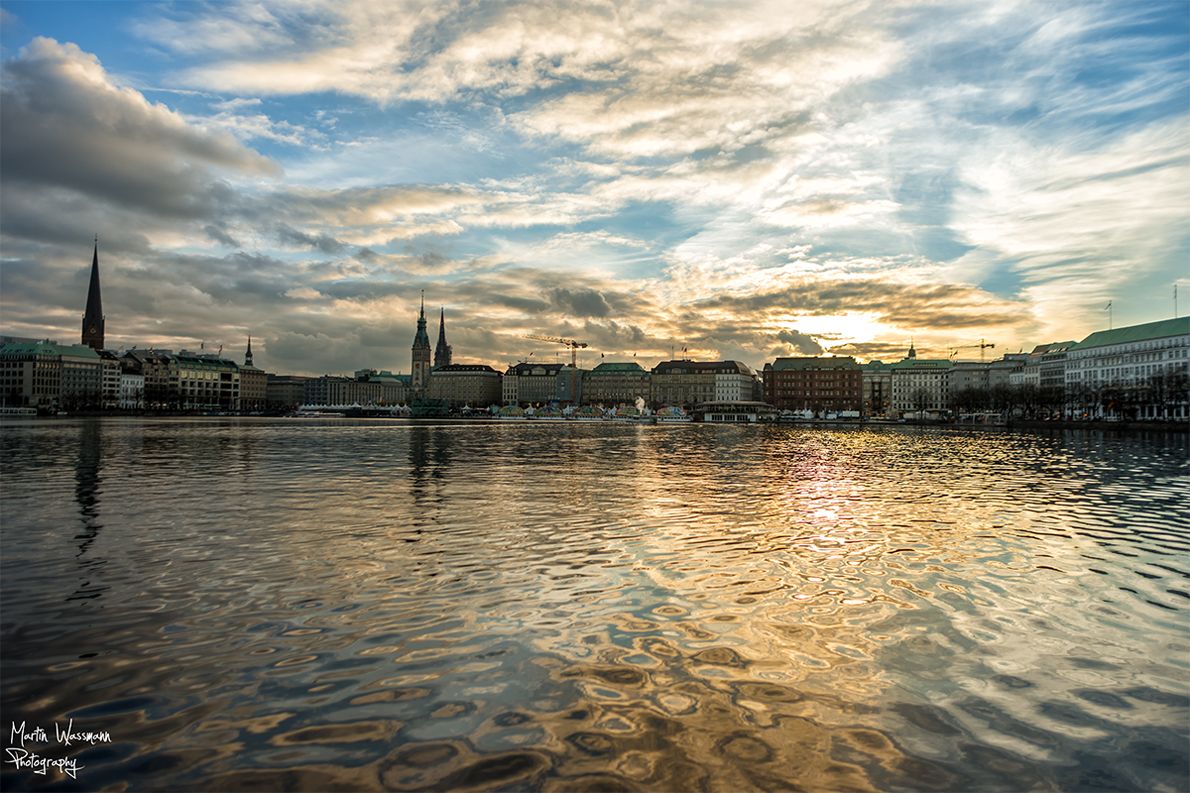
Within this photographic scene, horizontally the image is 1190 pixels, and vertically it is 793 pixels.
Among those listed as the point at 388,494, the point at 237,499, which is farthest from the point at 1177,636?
the point at 237,499

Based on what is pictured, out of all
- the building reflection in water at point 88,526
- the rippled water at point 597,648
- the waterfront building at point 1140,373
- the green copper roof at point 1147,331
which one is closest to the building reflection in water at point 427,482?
the rippled water at point 597,648

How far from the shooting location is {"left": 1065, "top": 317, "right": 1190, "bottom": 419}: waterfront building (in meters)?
140

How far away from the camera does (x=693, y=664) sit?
962 cm

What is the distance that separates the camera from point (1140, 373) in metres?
178

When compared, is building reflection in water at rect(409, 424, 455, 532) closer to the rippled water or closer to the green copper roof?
the rippled water

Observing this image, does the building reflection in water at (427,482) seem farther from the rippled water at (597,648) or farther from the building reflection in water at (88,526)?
the building reflection in water at (88,526)

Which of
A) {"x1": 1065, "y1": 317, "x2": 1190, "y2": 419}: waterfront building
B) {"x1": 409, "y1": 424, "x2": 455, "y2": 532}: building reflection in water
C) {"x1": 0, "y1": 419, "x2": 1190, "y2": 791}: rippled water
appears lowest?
{"x1": 409, "y1": 424, "x2": 455, "y2": 532}: building reflection in water

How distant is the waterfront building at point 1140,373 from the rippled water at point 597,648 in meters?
151

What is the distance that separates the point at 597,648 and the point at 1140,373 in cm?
21922

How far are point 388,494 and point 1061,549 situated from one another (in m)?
22.8

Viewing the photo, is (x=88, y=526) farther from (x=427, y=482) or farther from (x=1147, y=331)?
(x=1147, y=331)

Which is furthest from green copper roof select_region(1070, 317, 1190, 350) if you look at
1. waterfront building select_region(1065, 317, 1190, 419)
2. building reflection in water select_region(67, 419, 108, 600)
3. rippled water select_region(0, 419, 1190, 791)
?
building reflection in water select_region(67, 419, 108, 600)

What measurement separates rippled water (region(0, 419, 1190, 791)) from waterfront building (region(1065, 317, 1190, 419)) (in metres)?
151

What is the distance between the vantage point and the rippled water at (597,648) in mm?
7074
